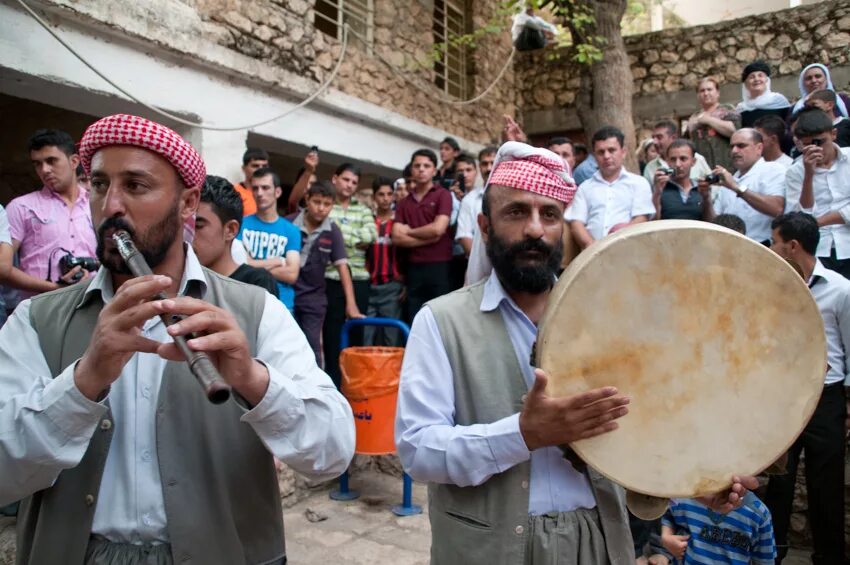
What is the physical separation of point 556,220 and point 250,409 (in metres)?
1.10

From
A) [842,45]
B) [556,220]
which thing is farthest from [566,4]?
[556,220]

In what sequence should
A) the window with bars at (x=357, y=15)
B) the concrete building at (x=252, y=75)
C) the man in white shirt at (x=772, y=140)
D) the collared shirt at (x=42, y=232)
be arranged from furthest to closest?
1. the window with bars at (x=357, y=15)
2. the man in white shirt at (x=772, y=140)
3. the concrete building at (x=252, y=75)
4. the collared shirt at (x=42, y=232)

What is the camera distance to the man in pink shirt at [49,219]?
13.5ft

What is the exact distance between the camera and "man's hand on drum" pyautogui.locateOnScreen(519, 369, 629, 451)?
1426 mm

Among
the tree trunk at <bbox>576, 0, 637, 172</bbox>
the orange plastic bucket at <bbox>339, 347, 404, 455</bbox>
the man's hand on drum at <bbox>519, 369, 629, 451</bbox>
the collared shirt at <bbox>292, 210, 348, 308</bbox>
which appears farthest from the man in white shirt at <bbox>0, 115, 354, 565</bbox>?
the tree trunk at <bbox>576, 0, 637, 172</bbox>

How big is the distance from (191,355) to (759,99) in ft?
25.5

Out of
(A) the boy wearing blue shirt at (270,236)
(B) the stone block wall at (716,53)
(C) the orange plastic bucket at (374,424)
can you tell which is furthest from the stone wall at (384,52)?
(C) the orange plastic bucket at (374,424)

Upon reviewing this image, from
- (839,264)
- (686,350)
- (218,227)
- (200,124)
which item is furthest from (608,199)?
(686,350)

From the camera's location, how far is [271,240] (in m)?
4.80

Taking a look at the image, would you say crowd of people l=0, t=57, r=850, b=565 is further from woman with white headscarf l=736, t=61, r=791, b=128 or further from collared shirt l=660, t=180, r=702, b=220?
woman with white headscarf l=736, t=61, r=791, b=128

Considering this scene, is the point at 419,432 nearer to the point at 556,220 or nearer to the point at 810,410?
the point at 556,220

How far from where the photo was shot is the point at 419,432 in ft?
5.64

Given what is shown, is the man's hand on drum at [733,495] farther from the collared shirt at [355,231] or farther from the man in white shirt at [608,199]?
the collared shirt at [355,231]

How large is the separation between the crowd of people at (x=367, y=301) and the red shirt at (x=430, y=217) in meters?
0.02
